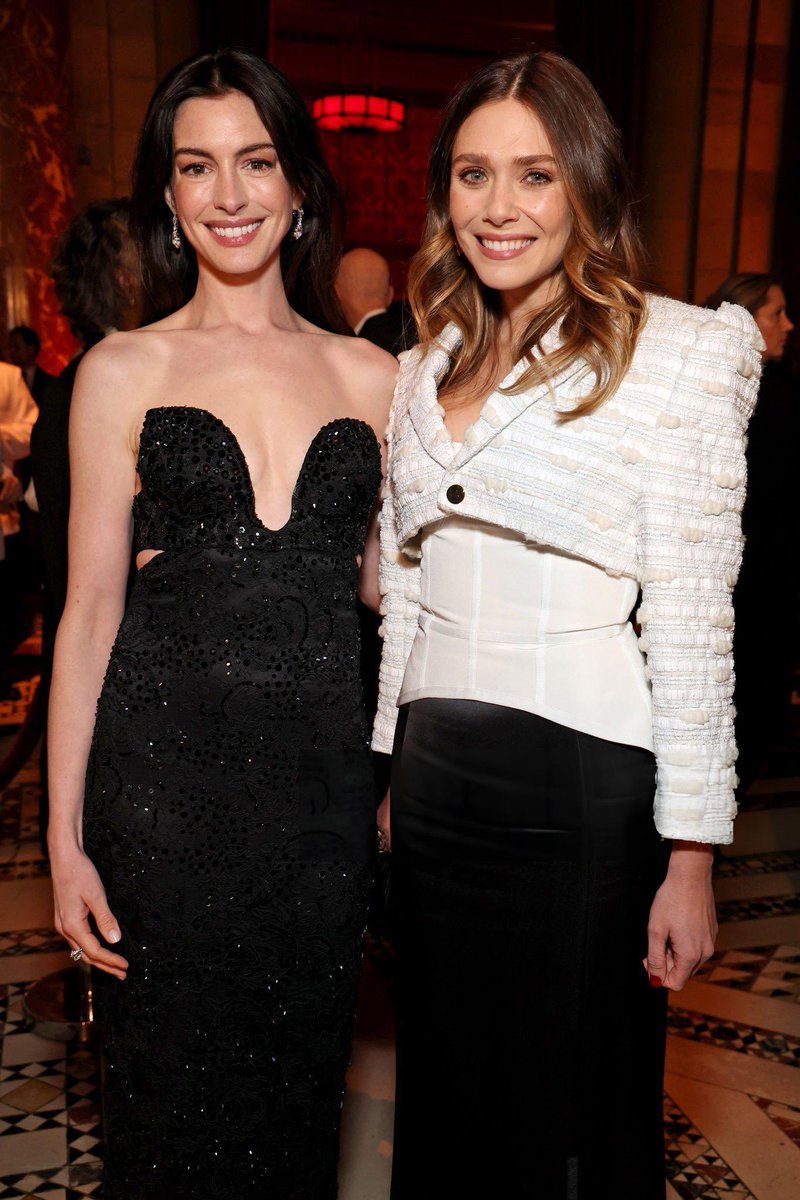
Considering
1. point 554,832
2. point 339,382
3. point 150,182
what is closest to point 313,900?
point 554,832

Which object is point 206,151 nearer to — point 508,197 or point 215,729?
point 508,197

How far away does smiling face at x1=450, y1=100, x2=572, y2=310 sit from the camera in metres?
1.79

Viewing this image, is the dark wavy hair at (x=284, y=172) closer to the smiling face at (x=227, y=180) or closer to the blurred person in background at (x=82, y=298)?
the smiling face at (x=227, y=180)

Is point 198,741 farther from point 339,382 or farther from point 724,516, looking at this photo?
point 724,516

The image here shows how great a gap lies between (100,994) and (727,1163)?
1590 millimetres

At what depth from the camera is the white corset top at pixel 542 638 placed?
5.82 feet

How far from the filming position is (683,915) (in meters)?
1.76

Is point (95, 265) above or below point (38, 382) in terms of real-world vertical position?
above

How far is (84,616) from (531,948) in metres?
0.91

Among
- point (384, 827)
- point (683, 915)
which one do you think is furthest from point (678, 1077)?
point (683, 915)

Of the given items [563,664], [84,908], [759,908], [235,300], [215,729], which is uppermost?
[235,300]

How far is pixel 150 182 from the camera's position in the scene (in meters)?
2.13

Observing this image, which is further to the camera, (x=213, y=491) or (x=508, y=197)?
(x=213, y=491)

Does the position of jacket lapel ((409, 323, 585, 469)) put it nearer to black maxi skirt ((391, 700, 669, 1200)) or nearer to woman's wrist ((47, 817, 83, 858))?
black maxi skirt ((391, 700, 669, 1200))
